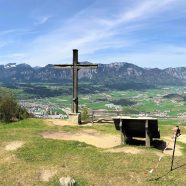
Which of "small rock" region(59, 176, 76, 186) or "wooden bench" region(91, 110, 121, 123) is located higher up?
"wooden bench" region(91, 110, 121, 123)

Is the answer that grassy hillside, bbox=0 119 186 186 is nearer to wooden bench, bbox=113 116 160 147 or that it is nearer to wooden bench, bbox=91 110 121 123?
wooden bench, bbox=113 116 160 147

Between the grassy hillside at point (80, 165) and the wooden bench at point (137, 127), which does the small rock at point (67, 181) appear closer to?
the grassy hillside at point (80, 165)

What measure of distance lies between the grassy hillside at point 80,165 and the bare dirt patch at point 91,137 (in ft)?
6.94

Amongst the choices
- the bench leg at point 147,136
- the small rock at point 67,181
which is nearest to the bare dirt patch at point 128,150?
the bench leg at point 147,136

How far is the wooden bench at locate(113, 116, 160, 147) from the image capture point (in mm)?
21516

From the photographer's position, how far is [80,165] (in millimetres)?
18250

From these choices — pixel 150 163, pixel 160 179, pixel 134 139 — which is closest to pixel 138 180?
pixel 160 179

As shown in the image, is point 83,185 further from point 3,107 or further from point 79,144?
point 3,107

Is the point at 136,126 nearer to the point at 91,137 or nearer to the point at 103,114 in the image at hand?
the point at 91,137

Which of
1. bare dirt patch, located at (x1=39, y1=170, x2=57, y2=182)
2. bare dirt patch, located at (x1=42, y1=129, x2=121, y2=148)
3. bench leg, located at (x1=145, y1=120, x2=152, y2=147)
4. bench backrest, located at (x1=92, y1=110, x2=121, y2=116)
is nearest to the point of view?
bare dirt patch, located at (x1=39, y1=170, x2=57, y2=182)

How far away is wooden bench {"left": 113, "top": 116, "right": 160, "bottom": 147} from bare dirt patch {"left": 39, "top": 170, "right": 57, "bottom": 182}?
6.12 m

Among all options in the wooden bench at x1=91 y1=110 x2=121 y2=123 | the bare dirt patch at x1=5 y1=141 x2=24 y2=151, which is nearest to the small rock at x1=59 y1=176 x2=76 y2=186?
the bare dirt patch at x1=5 y1=141 x2=24 y2=151

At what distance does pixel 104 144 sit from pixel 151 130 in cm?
364

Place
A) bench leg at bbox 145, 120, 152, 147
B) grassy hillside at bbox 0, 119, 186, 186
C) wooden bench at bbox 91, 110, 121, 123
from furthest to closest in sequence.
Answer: wooden bench at bbox 91, 110, 121, 123, bench leg at bbox 145, 120, 152, 147, grassy hillside at bbox 0, 119, 186, 186
